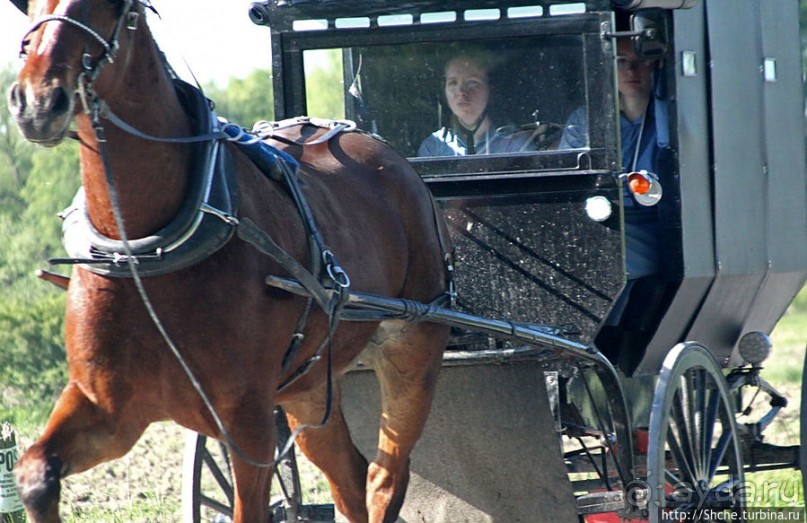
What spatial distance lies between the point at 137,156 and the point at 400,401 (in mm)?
1719

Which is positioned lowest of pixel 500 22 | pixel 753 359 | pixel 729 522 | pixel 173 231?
pixel 729 522

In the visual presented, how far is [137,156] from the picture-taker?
10.0 ft

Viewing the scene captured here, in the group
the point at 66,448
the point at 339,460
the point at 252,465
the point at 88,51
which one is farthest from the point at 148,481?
the point at 88,51

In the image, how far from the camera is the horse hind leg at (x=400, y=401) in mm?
4383

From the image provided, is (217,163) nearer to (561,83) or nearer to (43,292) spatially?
(561,83)

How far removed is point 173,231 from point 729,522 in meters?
2.83

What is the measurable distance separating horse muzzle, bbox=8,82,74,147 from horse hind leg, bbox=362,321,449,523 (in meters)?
1.85

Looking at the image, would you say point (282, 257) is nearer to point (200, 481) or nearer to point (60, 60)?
point (60, 60)

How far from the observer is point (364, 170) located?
14.0ft

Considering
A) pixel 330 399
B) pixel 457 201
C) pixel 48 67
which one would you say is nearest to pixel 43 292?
pixel 457 201

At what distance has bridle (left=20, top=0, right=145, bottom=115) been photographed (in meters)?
2.77

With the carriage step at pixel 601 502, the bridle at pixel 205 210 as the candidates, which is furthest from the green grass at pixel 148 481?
the bridle at pixel 205 210

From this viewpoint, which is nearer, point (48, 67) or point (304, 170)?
point (48, 67)

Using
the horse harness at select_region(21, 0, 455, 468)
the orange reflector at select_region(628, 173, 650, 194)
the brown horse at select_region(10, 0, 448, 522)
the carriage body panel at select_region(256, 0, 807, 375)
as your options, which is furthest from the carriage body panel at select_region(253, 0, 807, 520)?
the horse harness at select_region(21, 0, 455, 468)
